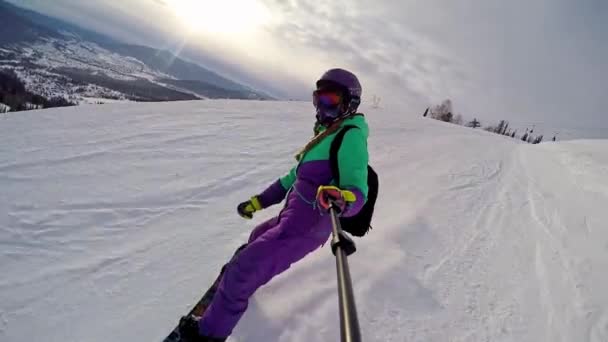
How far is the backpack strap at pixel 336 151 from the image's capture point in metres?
2.43

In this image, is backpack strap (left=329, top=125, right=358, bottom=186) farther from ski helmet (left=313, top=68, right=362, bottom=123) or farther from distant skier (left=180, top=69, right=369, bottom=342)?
ski helmet (left=313, top=68, right=362, bottom=123)

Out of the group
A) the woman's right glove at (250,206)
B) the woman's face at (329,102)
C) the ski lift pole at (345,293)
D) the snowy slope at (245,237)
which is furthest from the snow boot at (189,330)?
the woman's face at (329,102)

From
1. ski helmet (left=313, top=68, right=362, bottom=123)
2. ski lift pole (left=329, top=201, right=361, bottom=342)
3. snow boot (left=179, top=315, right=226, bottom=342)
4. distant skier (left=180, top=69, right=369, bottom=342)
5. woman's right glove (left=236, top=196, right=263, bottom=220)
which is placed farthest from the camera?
woman's right glove (left=236, top=196, right=263, bottom=220)

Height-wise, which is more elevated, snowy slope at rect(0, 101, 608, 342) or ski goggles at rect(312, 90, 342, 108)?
ski goggles at rect(312, 90, 342, 108)

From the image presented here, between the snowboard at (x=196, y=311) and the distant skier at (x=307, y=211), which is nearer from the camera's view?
the distant skier at (x=307, y=211)

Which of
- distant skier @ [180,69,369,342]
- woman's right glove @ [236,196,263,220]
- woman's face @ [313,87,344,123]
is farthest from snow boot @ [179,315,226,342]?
woman's face @ [313,87,344,123]

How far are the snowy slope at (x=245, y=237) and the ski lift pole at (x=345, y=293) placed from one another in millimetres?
1360

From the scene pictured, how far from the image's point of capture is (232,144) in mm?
8164

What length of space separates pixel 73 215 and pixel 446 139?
11.4 m

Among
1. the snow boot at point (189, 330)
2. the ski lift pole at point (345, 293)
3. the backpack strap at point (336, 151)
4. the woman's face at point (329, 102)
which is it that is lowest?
the snow boot at point (189, 330)

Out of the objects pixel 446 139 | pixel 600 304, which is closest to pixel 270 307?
pixel 600 304

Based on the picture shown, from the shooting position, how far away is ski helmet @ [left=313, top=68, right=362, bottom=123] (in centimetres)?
269

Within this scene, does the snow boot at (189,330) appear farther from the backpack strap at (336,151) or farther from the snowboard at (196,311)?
the backpack strap at (336,151)

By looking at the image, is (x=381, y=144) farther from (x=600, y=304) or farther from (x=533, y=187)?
(x=600, y=304)
